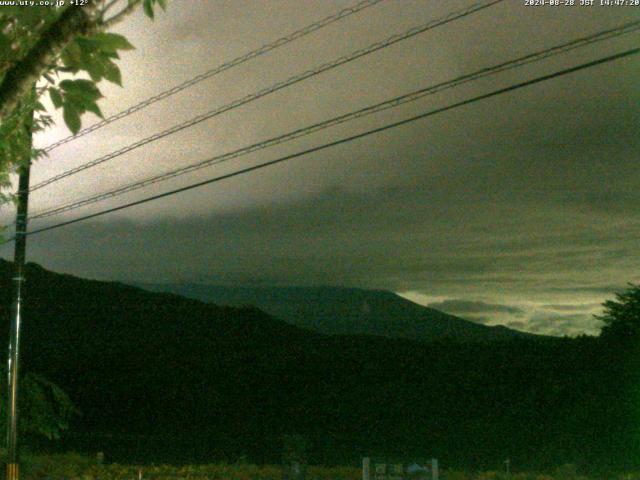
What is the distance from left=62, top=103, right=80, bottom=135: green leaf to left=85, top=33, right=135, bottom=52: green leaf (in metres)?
0.27

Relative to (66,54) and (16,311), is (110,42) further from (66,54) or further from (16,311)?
(16,311)

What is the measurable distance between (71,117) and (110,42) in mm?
335

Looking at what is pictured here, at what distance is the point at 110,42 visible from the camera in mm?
3334

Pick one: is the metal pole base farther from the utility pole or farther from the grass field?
the grass field

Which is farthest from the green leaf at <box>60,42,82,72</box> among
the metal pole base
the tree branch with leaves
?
the metal pole base

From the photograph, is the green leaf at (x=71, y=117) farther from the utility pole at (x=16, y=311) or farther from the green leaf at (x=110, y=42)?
the utility pole at (x=16, y=311)

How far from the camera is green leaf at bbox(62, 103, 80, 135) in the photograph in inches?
134

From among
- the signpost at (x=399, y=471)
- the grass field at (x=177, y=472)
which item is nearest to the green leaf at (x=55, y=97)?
the signpost at (x=399, y=471)

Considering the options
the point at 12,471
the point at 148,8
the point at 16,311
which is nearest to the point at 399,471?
the point at 12,471

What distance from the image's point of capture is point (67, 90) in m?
3.45

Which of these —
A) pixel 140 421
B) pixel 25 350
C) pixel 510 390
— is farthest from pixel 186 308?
pixel 510 390

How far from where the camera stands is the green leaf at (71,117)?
3.41 m

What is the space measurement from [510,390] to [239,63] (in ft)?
113

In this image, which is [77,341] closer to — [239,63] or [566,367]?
[566,367]
